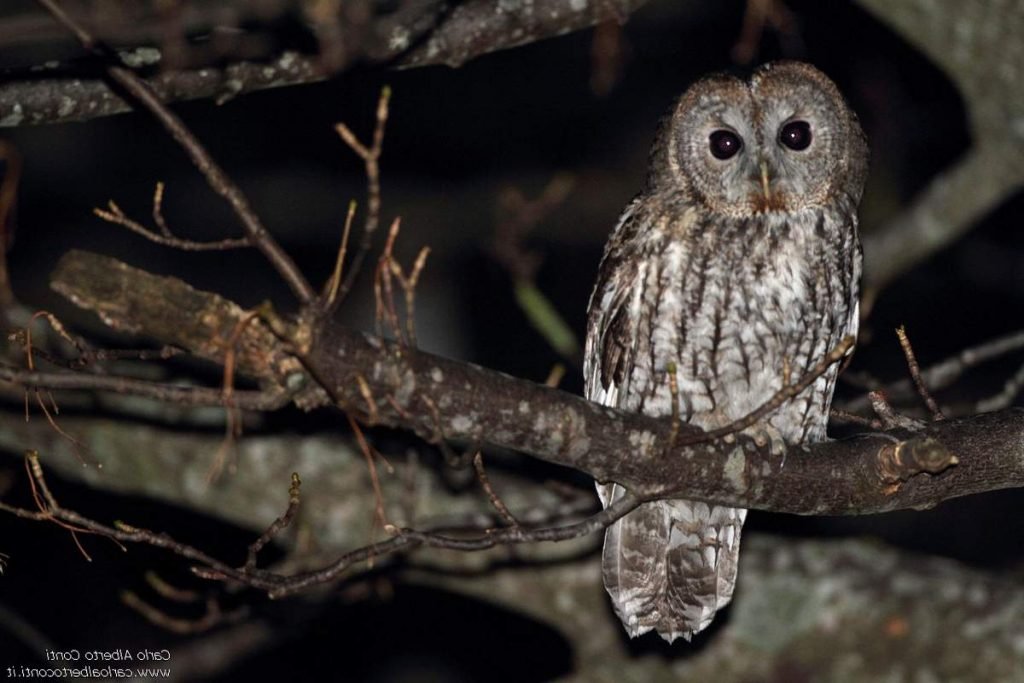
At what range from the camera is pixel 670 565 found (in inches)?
151

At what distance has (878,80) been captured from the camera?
6.38m

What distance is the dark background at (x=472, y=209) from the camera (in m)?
6.60

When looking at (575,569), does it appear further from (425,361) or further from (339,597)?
(425,361)

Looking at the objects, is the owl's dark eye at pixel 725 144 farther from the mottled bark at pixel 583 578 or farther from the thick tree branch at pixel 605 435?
the mottled bark at pixel 583 578

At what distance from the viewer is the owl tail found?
3777mm

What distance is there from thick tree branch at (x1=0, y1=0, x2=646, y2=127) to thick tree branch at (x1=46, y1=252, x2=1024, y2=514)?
839 mm

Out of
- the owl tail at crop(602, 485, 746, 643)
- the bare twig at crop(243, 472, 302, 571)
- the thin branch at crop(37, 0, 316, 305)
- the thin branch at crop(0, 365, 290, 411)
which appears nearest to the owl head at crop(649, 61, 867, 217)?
the owl tail at crop(602, 485, 746, 643)

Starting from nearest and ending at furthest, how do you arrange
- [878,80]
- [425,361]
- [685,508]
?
[425,361], [685,508], [878,80]

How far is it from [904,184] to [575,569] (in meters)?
3.34

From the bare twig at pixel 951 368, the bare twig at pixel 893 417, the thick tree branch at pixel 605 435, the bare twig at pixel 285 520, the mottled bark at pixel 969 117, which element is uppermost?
the mottled bark at pixel 969 117

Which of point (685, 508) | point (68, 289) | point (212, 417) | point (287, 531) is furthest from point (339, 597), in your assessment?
point (68, 289)

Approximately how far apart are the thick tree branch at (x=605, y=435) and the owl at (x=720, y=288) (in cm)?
55

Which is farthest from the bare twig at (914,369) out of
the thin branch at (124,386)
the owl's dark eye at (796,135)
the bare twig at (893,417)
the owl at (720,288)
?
the thin branch at (124,386)

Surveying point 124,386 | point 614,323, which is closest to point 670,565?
point 614,323
